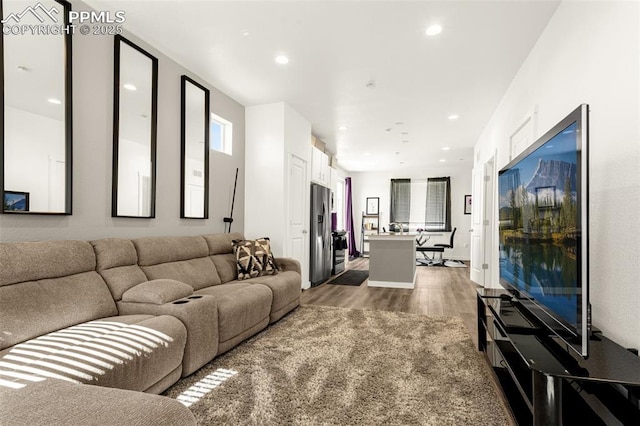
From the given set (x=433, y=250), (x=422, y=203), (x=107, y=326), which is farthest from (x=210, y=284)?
(x=422, y=203)

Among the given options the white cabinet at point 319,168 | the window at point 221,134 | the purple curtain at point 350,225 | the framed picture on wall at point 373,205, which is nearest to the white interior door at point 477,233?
the white cabinet at point 319,168

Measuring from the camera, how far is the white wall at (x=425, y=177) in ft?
30.6

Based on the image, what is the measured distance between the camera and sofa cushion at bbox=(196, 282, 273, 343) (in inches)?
93.7

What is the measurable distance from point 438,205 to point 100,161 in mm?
8837

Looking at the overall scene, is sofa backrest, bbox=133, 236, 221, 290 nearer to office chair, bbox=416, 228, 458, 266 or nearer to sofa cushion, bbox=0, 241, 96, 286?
sofa cushion, bbox=0, 241, 96, 286

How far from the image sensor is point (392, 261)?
210 inches

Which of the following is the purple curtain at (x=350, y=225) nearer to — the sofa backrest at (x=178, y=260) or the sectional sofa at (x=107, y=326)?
the sofa backrest at (x=178, y=260)

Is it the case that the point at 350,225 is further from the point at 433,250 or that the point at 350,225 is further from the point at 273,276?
the point at 273,276

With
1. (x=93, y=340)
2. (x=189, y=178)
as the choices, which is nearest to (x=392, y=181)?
(x=189, y=178)

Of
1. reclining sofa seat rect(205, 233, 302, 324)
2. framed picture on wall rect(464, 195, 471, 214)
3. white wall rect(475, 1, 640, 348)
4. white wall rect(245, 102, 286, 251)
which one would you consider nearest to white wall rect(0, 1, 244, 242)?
reclining sofa seat rect(205, 233, 302, 324)

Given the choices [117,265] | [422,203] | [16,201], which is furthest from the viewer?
[422,203]

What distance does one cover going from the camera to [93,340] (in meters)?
1.57

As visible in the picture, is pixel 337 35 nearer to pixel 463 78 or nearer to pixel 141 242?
pixel 463 78

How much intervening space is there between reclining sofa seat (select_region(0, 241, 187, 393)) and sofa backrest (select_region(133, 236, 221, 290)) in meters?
0.45
